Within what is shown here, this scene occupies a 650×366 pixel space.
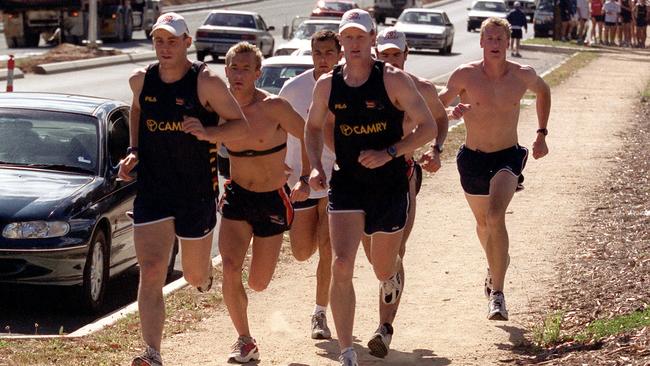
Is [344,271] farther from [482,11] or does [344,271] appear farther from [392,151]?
Answer: [482,11]

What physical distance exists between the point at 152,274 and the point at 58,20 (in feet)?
128

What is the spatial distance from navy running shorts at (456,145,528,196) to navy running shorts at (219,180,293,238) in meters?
1.77

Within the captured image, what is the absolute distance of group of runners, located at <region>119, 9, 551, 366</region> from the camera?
7.61 metres

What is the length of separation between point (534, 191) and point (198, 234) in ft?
29.0

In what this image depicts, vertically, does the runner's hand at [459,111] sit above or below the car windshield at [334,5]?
above

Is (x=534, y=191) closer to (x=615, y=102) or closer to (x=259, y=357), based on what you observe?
(x=259, y=357)

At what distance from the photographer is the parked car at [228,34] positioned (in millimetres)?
39469

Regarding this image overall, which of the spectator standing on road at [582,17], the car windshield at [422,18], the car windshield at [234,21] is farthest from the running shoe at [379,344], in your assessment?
the spectator standing on road at [582,17]

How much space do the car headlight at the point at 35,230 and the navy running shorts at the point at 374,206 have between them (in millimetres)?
2601

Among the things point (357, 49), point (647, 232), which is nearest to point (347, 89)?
point (357, 49)

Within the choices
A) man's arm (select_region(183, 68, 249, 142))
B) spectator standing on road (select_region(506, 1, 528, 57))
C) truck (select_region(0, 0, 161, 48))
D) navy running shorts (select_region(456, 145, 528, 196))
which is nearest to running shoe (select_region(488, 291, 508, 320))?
navy running shorts (select_region(456, 145, 528, 196))

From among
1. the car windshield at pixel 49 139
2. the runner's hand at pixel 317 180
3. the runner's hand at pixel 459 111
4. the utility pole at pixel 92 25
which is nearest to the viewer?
the runner's hand at pixel 317 180

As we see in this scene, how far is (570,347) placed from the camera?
26.3ft

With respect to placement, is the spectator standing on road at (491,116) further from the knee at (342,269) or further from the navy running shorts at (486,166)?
the knee at (342,269)
